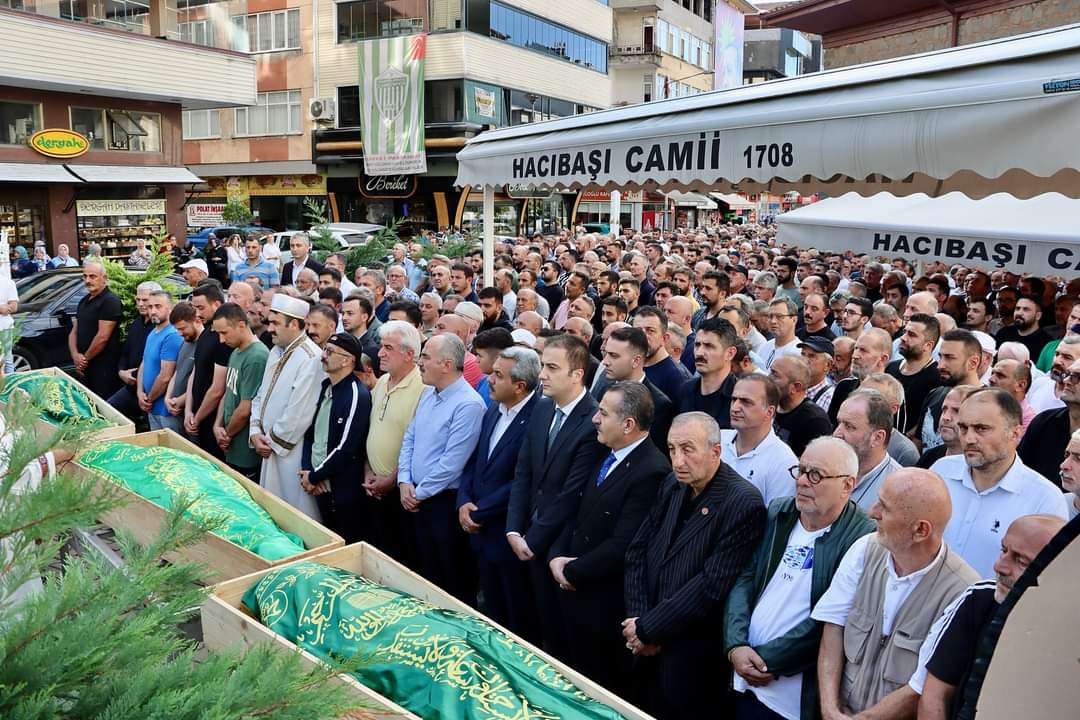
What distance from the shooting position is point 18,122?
22938mm

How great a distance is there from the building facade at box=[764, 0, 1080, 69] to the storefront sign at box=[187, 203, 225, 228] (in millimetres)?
25835

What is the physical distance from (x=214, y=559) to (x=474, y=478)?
1.60 metres

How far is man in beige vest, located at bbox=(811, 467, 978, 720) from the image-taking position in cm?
317

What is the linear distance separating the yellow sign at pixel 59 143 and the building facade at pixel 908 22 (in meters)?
18.4

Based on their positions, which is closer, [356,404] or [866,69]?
[866,69]

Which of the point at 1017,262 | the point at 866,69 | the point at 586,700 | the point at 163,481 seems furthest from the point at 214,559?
the point at 1017,262

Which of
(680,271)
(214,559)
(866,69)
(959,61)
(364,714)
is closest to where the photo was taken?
(364,714)

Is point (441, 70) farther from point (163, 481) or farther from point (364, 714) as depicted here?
point (364, 714)

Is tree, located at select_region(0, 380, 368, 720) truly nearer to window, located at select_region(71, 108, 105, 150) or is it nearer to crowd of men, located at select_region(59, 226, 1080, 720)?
crowd of men, located at select_region(59, 226, 1080, 720)

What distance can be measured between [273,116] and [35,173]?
17.4m

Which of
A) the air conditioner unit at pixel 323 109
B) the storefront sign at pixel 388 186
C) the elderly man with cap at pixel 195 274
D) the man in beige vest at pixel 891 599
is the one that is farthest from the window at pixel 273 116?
the man in beige vest at pixel 891 599

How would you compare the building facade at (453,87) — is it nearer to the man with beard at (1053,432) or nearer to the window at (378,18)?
the window at (378,18)

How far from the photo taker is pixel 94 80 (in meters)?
23.4

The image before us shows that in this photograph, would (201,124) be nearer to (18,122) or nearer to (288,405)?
(18,122)
